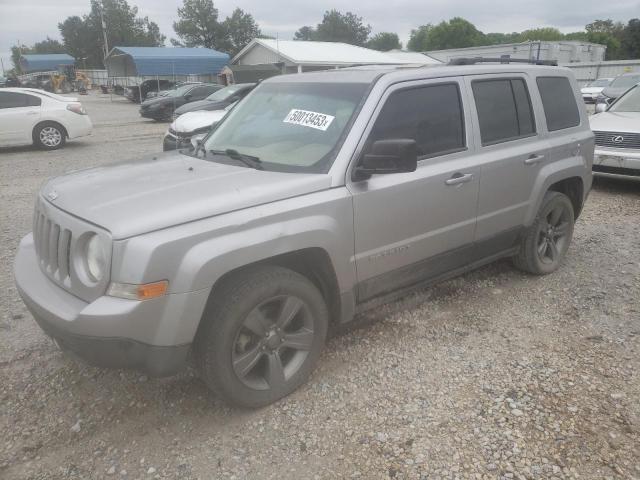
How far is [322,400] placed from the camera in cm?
292

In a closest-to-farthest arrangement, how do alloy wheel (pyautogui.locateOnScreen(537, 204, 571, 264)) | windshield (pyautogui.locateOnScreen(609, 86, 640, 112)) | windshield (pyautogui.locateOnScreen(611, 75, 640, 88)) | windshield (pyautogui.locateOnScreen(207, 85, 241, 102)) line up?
alloy wheel (pyautogui.locateOnScreen(537, 204, 571, 264)) → windshield (pyautogui.locateOnScreen(609, 86, 640, 112)) → windshield (pyautogui.locateOnScreen(207, 85, 241, 102)) → windshield (pyautogui.locateOnScreen(611, 75, 640, 88))

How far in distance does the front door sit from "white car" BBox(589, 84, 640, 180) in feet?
16.1

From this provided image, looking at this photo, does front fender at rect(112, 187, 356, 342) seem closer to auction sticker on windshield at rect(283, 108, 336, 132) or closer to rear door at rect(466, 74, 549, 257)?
auction sticker on windshield at rect(283, 108, 336, 132)

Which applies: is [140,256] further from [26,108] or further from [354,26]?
[354,26]

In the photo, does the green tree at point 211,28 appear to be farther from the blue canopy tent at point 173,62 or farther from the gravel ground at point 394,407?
the gravel ground at point 394,407

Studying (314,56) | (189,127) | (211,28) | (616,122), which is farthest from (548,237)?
(211,28)

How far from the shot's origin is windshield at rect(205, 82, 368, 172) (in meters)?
3.01

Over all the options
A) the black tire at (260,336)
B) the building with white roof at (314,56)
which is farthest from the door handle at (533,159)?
the building with white roof at (314,56)

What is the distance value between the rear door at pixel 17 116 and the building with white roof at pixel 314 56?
21892mm

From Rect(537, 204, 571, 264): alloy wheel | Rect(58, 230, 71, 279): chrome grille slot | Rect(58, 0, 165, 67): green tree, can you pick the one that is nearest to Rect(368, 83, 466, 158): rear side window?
Rect(537, 204, 571, 264): alloy wheel

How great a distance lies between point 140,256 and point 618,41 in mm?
90779

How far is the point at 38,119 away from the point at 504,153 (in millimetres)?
11648

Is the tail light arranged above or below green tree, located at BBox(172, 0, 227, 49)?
below

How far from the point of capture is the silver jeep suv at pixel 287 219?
2.31m
